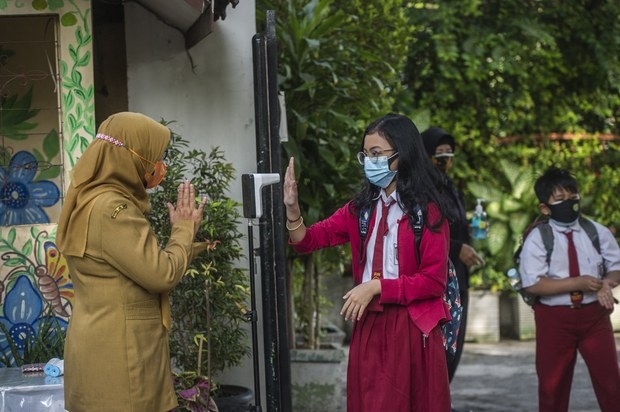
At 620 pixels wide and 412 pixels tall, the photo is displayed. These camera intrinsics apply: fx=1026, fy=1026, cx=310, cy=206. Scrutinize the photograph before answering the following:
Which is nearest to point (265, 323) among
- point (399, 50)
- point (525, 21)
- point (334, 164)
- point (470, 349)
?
point (334, 164)

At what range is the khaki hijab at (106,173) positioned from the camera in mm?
4195

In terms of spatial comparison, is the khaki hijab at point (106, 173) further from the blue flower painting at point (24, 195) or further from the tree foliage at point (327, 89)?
the tree foliage at point (327, 89)

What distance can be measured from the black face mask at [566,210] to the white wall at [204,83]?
206 centimetres

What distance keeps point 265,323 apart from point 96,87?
2122 millimetres

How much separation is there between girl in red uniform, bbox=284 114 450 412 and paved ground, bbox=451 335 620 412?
383 cm

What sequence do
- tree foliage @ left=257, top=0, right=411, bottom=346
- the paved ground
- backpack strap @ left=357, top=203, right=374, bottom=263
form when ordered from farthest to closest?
the paved ground < tree foliage @ left=257, top=0, right=411, bottom=346 < backpack strap @ left=357, top=203, right=374, bottom=263

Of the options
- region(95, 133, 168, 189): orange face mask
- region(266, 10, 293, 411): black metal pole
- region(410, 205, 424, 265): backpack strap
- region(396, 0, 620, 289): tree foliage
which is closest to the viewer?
region(95, 133, 168, 189): orange face mask

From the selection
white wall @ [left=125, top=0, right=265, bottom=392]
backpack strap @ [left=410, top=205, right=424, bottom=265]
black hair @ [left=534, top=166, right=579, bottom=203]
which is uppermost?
white wall @ [left=125, top=0, right=265, bottom=392]

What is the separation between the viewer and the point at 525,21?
12516mm

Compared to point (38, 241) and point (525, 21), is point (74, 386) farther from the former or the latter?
point (525, 21)

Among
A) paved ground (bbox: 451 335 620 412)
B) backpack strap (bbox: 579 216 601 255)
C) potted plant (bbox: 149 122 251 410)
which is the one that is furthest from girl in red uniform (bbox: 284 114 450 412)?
paved ground (bbox: 451 335 620 412)

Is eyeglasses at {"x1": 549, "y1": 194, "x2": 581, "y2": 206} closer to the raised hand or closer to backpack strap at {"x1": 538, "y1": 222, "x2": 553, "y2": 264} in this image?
backpack strap at {"x1": 538, "y1": 222, "x2": 553, "y2": 264}

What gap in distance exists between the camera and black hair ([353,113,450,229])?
15.8 ft

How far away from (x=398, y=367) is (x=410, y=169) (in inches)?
36.6
